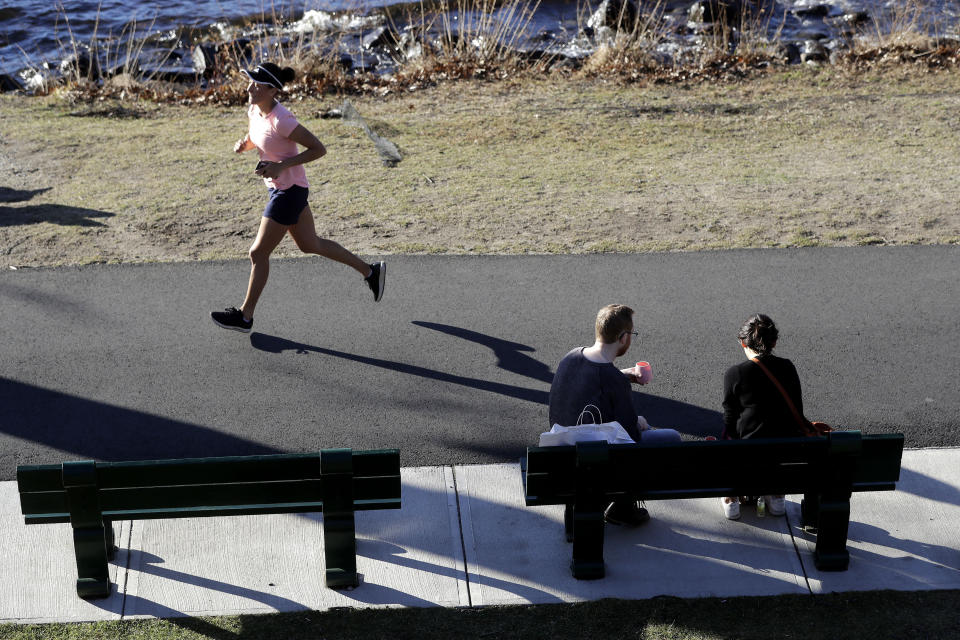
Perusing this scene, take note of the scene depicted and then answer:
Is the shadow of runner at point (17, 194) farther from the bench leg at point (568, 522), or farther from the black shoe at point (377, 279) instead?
the bench leg at point (568, 522)

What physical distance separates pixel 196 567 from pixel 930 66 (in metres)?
12.7

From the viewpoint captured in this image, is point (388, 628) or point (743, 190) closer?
point (388, 628)

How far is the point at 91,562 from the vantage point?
4.37 m

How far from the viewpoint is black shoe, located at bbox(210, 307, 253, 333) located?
691 centimetres

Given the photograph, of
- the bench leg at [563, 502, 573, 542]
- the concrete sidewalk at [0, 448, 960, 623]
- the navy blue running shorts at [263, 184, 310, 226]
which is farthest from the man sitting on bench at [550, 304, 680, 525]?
the navy blue running shorts at [263, 184, 310, 226]

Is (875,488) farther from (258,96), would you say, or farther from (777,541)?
(258,96)

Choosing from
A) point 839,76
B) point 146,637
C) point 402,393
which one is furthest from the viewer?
point 839,76

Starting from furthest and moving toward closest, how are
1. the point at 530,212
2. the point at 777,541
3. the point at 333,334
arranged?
the point at 530,212 < the point at 333,334 < the point at 777,541

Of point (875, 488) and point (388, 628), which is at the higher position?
point (875, 488)

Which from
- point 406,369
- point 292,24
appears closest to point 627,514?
point 406,369

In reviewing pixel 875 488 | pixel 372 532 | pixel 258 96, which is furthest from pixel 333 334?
pixel 875 488

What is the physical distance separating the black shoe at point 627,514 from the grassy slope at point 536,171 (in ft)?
12.6

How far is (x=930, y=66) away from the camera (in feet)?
45.6

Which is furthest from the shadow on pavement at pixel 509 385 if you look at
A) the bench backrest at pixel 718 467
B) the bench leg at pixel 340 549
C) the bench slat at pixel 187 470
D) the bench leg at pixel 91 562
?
the bench leg at pixel 91 562
